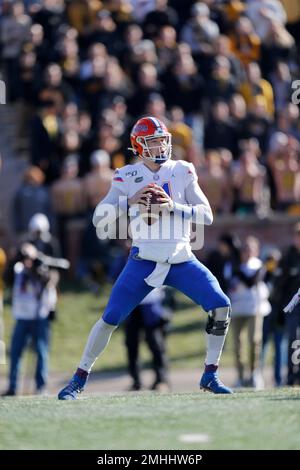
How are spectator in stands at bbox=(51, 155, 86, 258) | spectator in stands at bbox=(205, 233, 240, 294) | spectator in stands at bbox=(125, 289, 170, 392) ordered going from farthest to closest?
1. spectator in stands at bbox=(51, 155, 86, 258)
2. spectator in stands at bbox=(205, 233, 240, 294)
3. spectator in stands at bbox=(125, 289, 170, 392)

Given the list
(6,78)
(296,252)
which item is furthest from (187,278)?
(6,78)

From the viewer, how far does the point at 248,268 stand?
635 inches

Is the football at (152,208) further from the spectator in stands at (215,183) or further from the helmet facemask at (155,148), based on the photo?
the spectator in stands at (215,183)

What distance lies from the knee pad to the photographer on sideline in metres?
5.38

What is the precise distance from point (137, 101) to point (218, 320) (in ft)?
32.1

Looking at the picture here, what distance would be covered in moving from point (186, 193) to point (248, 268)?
5999 millimetres

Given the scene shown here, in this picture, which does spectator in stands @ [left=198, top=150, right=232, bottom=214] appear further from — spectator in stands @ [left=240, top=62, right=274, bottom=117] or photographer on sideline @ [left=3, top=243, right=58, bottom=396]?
photographer on sideline @ [left=3, top=243, right=58, bottom=396]

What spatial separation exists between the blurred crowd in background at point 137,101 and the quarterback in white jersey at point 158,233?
6.55m

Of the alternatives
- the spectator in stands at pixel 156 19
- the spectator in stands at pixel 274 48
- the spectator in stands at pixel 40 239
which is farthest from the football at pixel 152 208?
the spectator in stands at pixel 274 48

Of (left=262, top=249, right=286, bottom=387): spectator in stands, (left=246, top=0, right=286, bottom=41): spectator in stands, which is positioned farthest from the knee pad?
(left=246, top=0, right=286, bottom=41): spectator in stands

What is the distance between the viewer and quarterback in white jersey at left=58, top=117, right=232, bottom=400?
396 inches

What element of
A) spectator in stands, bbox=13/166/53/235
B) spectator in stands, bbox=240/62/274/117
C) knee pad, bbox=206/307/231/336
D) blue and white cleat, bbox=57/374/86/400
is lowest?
blue and white cleat, bbox=57/374/86/400

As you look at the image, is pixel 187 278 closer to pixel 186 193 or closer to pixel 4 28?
pixel 186 193

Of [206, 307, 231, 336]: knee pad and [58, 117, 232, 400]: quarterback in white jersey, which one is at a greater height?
[58, 117, 232, 400]: quarterback in white jersey
